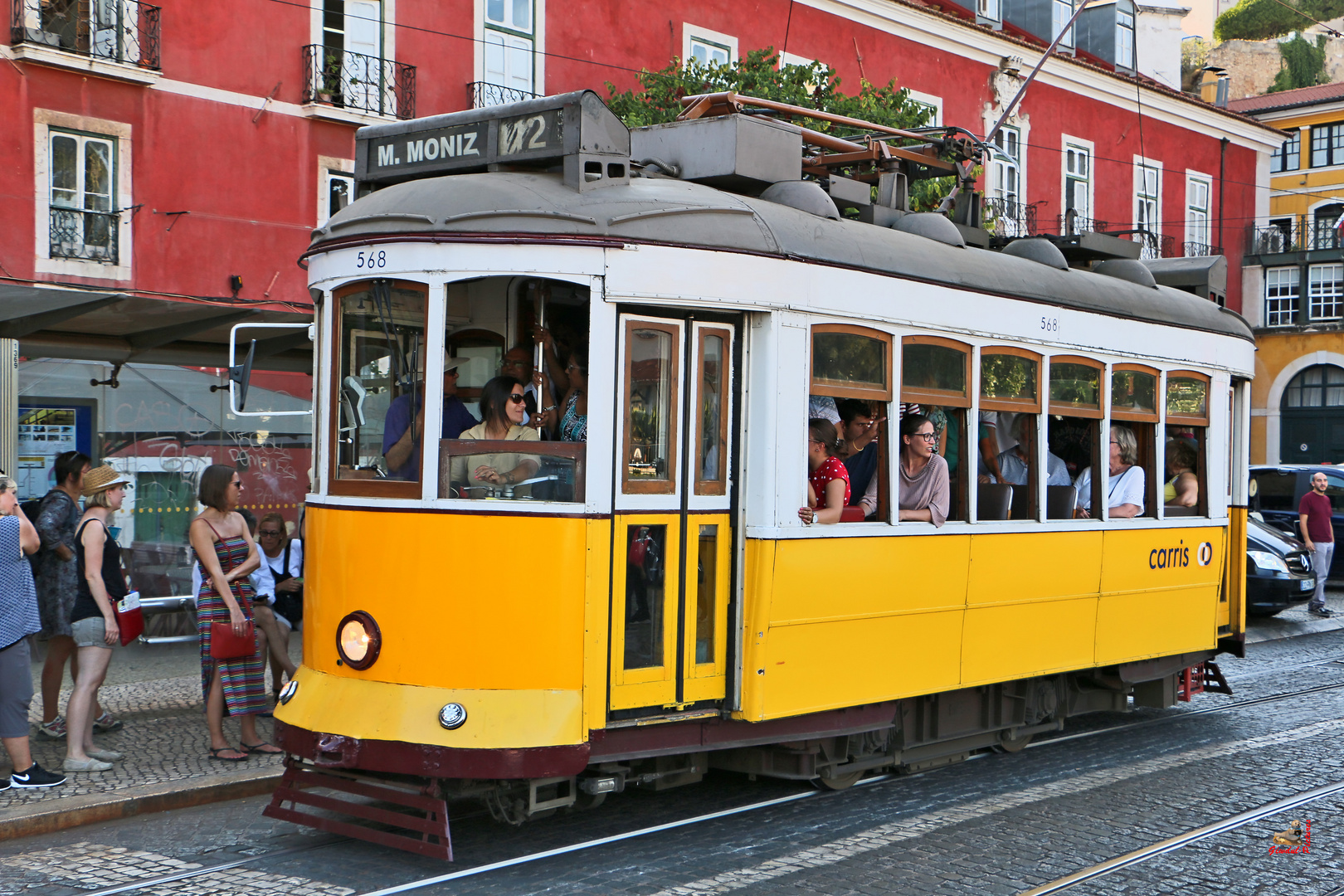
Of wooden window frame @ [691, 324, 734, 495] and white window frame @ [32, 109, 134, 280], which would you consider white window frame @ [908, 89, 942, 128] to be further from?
wooden window frame @ [691, 324, 734, 495]

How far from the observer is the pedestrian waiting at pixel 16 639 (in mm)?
6945

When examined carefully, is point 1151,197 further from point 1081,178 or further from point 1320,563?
point 1320,563

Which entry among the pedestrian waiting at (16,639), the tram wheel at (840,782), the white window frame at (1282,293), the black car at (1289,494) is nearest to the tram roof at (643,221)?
the pedestrian waiting at (16,639)

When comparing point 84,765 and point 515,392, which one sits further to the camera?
point 84,765

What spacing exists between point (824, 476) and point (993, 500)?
4.77 feet

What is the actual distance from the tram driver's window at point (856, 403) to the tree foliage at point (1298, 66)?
Result: 6037 cm

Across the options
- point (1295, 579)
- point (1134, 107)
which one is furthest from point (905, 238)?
point (1134, 107)

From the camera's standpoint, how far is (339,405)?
249 inches

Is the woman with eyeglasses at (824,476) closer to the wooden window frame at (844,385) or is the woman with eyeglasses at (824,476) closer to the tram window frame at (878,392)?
the tram window frame at (878,392)

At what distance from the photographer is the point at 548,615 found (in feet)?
19.1

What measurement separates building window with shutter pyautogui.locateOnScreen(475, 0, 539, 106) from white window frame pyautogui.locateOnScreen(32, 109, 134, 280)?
4940 millimetres

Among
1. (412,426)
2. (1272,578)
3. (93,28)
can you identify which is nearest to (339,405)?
(412,426)

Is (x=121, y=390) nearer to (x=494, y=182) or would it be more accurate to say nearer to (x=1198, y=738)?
(x=494, y=182)

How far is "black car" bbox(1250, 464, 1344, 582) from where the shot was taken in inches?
792
